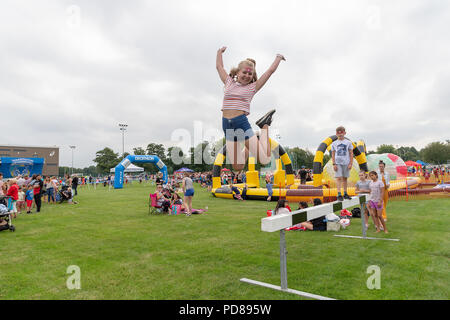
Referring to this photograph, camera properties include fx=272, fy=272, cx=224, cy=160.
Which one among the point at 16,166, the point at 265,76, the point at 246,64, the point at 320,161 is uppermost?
the point at 246,64

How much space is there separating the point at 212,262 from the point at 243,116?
2591mm

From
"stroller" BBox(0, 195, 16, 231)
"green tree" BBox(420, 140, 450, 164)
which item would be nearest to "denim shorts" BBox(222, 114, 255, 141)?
"stroller" BBox(0, 195, 16, 231)

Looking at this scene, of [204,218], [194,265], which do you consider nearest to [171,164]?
[204,218]

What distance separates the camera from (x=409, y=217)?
9125 mm

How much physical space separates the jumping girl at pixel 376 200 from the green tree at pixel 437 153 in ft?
282

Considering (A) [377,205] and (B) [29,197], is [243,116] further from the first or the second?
(B) [29,197]

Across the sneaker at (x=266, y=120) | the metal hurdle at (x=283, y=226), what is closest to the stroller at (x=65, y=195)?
the sneaker at (x=266, y=120)

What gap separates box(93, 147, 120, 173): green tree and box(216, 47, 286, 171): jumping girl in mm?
82058

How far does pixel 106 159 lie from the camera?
81625 millimetres

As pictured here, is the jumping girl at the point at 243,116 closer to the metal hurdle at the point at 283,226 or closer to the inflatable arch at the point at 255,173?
the metal hurdle at the point at 283,226

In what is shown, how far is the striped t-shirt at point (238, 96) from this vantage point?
4656mm

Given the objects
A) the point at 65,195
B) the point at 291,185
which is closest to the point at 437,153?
the point at 291,185

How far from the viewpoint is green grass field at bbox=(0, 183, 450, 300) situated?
3549 millimetres
